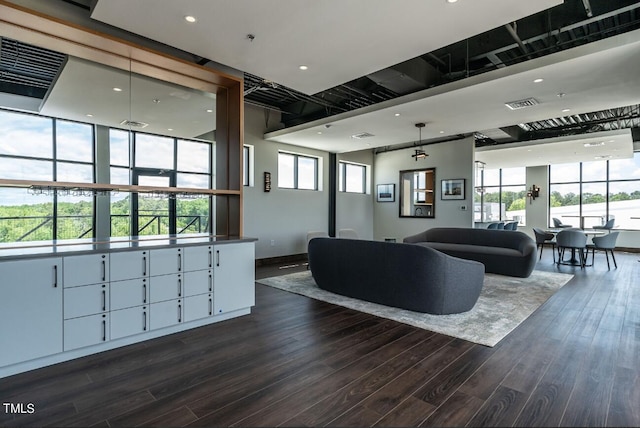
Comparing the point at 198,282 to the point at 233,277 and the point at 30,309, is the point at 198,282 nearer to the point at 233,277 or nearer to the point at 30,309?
the point at 233,277

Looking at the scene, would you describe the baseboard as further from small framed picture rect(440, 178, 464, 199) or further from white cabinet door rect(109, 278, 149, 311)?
white cabinet door rect(109, 278, 149, 311)

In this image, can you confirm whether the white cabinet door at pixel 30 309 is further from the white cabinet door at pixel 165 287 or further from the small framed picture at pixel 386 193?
the small framed picture at pixel 386 193

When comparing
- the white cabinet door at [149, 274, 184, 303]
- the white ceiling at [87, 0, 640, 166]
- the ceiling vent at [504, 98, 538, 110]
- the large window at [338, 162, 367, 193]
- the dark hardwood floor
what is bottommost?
the dark hardwood floor

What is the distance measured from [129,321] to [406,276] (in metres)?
3.01

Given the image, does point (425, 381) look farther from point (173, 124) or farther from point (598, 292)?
point (598, 292)

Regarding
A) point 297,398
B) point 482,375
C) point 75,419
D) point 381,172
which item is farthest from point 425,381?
point 381,172

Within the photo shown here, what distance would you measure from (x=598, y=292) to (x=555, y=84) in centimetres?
325

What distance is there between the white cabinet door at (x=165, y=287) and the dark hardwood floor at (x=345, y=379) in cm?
42

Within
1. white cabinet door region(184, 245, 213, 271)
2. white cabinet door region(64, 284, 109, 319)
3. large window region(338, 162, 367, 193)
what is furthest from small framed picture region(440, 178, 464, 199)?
white cabinet door region(64, 284, 109, 319)

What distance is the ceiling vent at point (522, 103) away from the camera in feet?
17.0

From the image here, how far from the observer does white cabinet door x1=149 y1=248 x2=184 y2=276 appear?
3357 millimetres

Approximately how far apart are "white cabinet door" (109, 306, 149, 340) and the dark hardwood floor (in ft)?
0.51

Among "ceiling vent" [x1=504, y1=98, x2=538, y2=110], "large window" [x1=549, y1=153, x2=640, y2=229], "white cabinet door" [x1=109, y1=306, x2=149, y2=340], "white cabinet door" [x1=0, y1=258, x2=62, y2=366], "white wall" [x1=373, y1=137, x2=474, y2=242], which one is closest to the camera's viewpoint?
"white cabinet door" [x1=0, y1=258, x2=62, y2=366]

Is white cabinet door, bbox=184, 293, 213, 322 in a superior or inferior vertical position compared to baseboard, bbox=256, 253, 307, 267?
superior
